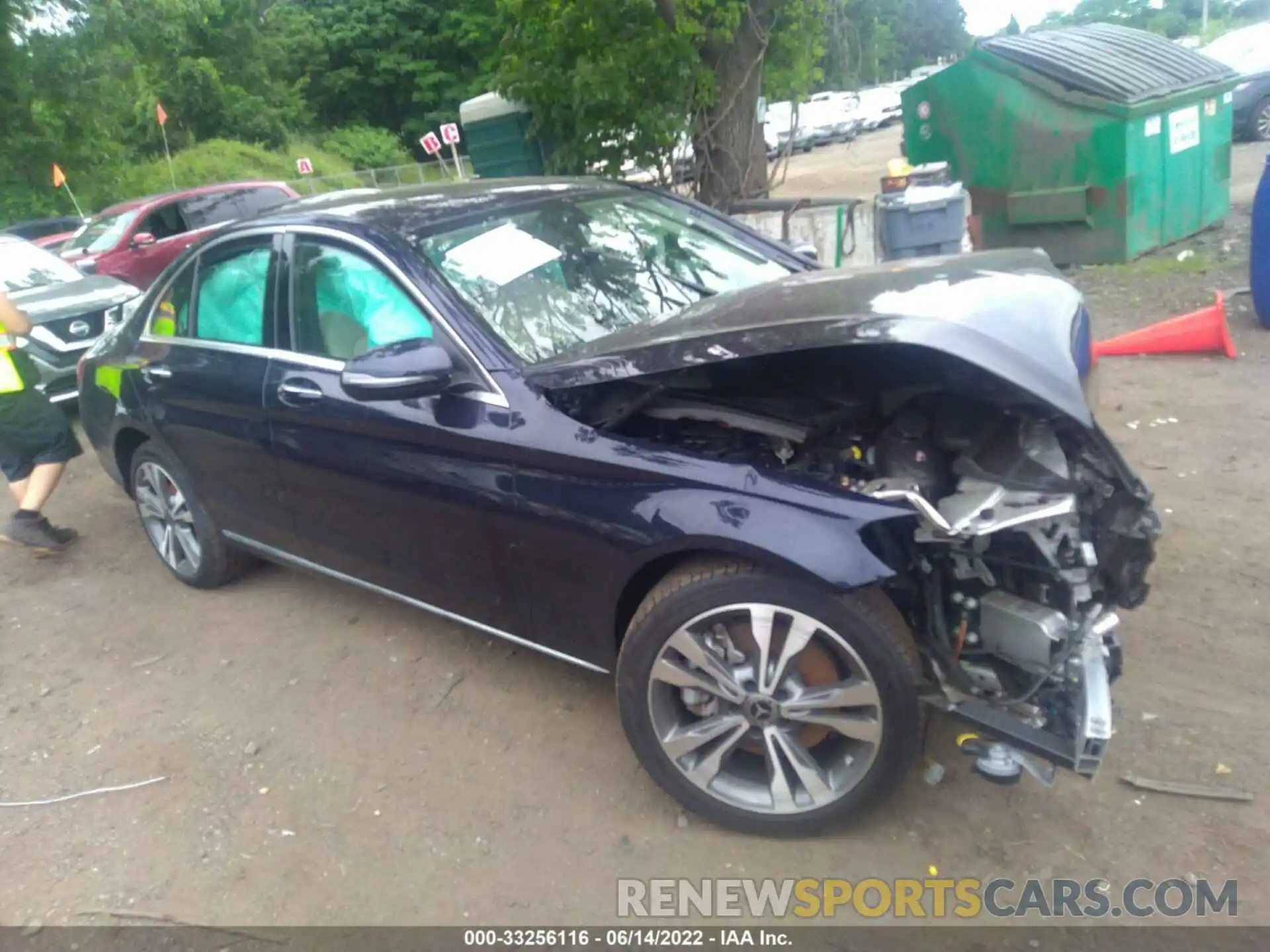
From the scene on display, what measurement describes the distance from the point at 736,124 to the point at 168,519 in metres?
6.07

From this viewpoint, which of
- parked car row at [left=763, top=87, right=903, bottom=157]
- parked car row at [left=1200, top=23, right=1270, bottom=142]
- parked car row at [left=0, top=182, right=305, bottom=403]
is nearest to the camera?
parked car row at [left=0, top=182, right=305, bottom=403]

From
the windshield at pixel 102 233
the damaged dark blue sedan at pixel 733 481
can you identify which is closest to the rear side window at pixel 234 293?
the damaged dark blue sedan at pixel 733 481

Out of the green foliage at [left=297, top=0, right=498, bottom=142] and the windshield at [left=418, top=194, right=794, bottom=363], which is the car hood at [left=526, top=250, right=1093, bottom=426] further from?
the green foliage at [left=297, top=0, right=498, bottom=142]

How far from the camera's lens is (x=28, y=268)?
9148 mm

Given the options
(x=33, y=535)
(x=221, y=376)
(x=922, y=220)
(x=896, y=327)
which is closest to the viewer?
(x=896, y=327)

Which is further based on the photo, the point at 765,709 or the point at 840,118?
the point at 840,118

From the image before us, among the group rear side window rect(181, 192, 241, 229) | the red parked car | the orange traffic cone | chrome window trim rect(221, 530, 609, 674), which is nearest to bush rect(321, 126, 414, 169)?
the red parked car

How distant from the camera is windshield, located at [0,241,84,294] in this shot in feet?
29.1

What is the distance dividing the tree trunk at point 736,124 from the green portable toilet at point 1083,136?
191 centimetres

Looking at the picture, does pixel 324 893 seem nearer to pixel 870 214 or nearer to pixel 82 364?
pixel 82 364

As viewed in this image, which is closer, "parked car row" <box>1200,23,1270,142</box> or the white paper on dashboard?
the white paper on dashboard

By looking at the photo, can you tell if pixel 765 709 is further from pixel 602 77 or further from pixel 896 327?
pixel 602 77

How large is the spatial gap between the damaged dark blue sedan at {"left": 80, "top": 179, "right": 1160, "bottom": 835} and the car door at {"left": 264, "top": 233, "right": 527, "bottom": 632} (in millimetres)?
12

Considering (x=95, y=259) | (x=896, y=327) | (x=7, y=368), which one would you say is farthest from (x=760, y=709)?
(x=95, y=259)
